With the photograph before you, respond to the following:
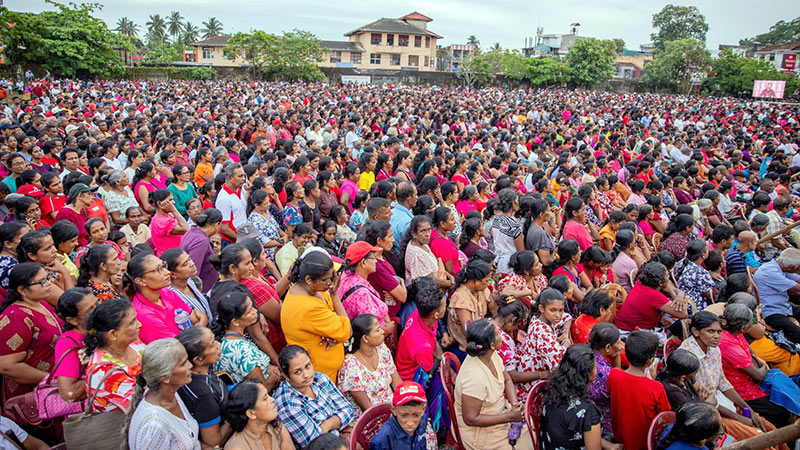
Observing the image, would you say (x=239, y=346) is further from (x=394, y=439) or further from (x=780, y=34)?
(x=780, y=34)

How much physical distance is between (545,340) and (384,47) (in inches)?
1958

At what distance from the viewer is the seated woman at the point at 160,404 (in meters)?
2.03

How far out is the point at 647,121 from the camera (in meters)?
18.5

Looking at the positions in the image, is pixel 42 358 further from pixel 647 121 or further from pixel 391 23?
pixel 391 23

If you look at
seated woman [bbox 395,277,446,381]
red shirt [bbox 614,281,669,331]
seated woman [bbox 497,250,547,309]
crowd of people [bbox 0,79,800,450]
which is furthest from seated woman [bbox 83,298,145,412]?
red shirt [bbox 614,281,669,331]

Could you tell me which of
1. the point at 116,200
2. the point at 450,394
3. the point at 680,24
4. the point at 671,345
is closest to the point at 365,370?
the point at 450,394

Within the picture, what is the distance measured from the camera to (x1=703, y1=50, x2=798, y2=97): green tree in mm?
34509

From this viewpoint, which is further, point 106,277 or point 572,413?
point 106,277

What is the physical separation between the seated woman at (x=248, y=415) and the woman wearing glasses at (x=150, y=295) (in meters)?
0.79

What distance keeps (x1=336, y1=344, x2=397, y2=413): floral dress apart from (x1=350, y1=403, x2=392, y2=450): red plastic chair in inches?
6.8

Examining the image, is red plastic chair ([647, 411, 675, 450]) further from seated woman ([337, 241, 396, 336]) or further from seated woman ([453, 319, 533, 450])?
seated woman ([337, 241, 396, 336])

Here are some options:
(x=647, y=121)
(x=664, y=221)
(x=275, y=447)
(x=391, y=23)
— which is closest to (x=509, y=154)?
(x=664, y=221)

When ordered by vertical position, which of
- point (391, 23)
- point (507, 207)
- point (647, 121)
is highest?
point (391, 23)

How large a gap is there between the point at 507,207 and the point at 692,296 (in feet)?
6.37
